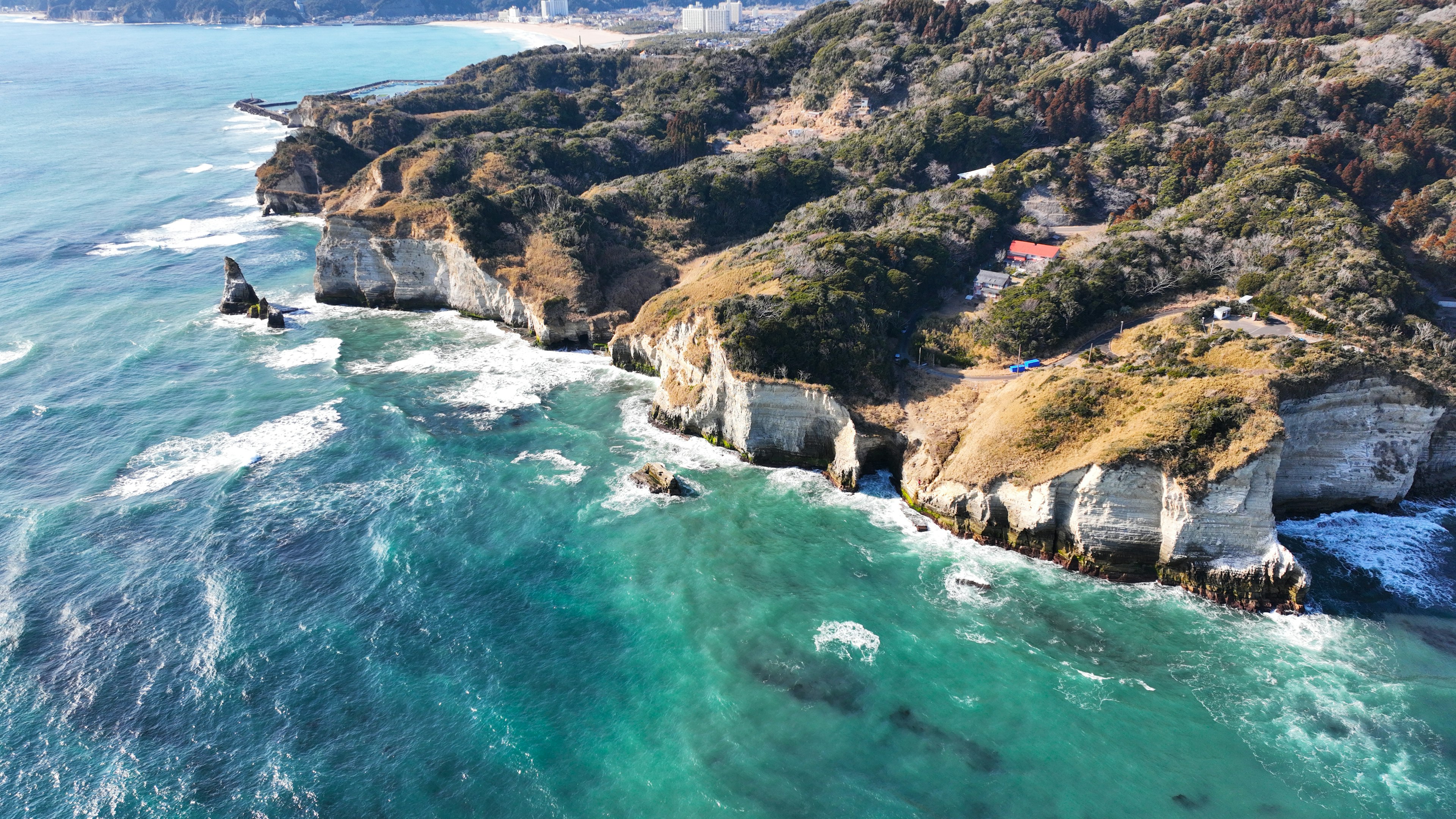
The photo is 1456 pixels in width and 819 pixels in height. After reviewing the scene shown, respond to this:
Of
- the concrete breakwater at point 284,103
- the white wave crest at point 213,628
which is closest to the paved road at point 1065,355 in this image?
the white wave crest at point 213,628

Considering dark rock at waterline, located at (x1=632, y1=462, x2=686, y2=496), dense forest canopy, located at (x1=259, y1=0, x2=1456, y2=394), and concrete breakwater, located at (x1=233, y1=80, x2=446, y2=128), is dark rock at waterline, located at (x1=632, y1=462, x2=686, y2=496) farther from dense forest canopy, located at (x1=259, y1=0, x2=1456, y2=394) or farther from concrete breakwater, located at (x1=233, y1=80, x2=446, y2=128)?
concrete breakwater, located at (x1=233, y1=80, x2=446, y2=128)

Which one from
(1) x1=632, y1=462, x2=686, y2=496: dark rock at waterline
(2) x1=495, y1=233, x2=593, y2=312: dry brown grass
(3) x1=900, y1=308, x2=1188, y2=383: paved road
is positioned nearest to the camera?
(1) x1=632, y1=462, x2=686, y2=496: dark rock at waterline

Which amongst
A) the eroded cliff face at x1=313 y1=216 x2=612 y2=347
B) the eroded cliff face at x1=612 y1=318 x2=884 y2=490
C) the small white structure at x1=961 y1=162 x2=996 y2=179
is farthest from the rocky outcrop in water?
the small white structure at x1=961 y1=162 x2=996 y2=179

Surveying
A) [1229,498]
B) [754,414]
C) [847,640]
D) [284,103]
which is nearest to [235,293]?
[754,414]

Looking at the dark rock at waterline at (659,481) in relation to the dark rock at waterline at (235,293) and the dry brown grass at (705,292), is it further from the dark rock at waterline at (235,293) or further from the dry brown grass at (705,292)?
the dark rock at waterline at (235,293)

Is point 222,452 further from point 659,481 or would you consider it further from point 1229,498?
point 1229,498
